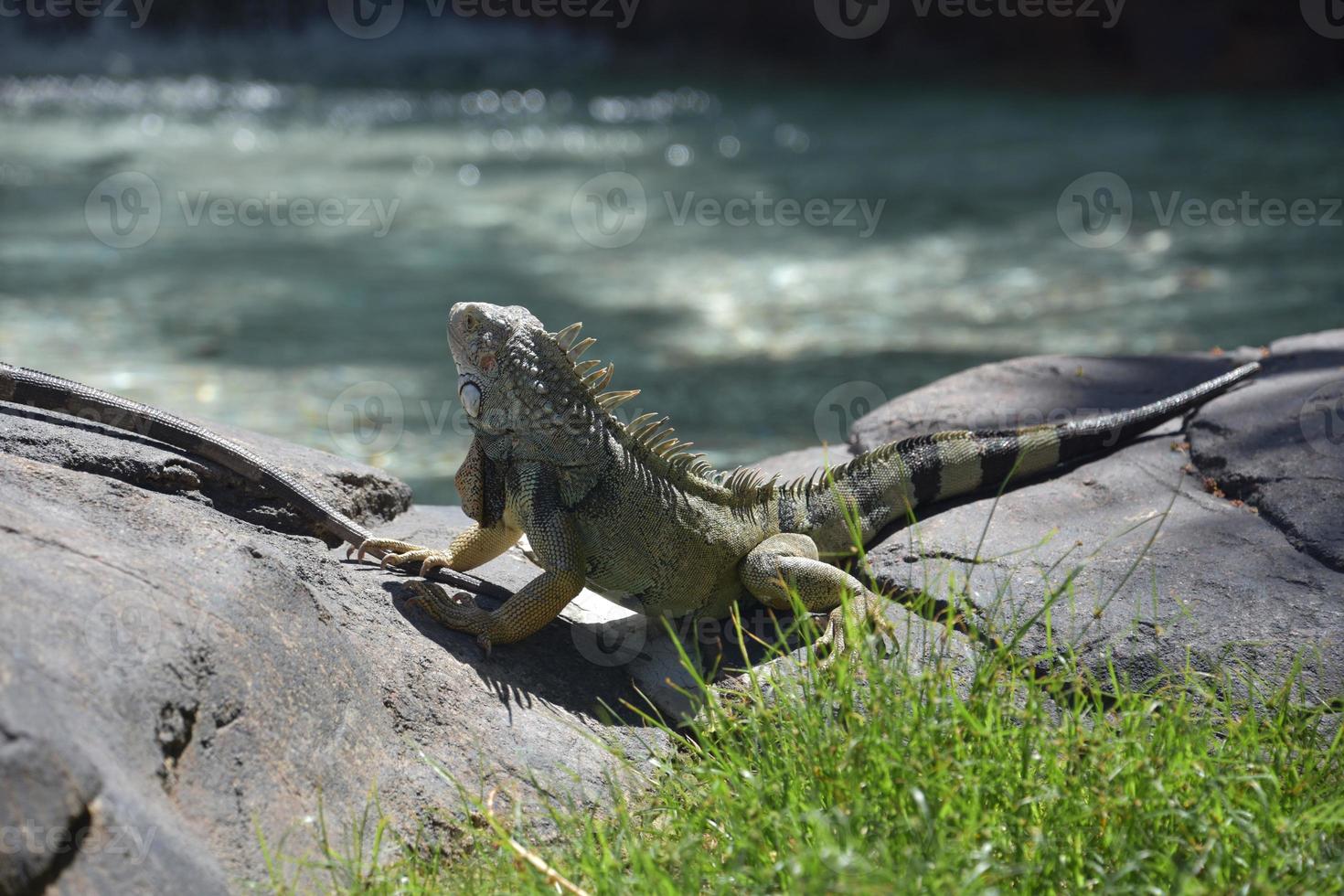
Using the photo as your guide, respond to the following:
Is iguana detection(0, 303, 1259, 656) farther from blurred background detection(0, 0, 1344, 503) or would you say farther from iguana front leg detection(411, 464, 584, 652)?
blurred background detection(0, 0, 1344, 503)

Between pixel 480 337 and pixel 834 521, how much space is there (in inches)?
54.8

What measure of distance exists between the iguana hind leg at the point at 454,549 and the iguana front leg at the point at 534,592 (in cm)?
15

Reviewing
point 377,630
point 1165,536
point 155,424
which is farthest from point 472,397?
point 1165,536

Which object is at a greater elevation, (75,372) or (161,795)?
(75,372)

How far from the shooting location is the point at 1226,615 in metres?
3.97

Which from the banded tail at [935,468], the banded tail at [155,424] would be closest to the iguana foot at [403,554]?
the banded tail at [155,424]

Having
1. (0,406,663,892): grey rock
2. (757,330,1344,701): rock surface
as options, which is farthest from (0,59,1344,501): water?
(0,406,663,892): grey rock

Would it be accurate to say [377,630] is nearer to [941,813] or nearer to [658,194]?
[941,813]

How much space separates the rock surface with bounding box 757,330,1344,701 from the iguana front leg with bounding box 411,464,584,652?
1.05 m

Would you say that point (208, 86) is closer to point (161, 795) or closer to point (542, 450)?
point (542, 450)

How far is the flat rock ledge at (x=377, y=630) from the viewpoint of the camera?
8.81 feet

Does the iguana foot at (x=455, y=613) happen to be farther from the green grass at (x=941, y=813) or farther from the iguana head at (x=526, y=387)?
the green grass at (x=941, y=813)

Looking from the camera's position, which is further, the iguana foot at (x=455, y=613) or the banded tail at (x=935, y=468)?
the banded tail at (x=935, y=468)

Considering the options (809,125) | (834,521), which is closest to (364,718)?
(834,521)
